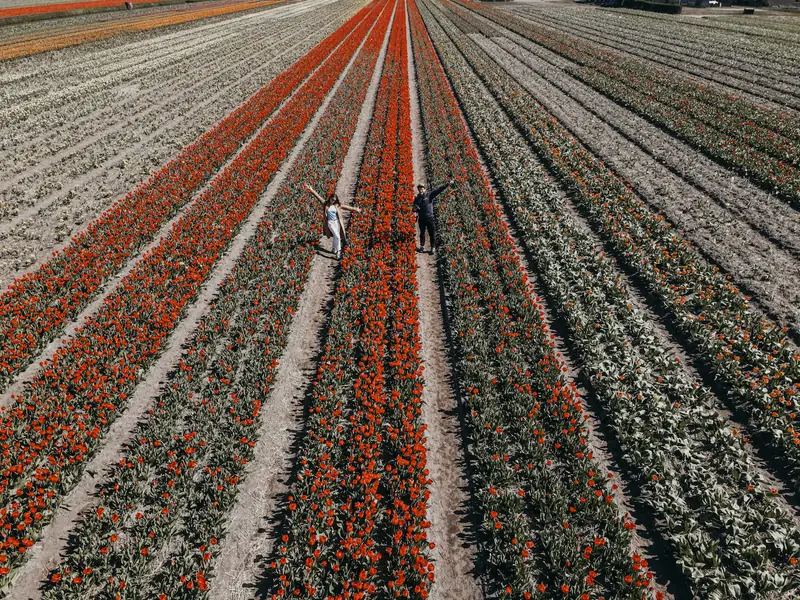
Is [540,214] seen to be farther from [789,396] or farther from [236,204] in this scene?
[236,204]

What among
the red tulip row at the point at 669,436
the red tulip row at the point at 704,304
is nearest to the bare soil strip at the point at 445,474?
the red tulip row at the point at 669,436

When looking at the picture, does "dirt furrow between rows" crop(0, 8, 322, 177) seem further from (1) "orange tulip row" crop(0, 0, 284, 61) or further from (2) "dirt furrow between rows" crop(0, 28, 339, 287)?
(1) "orange tulip row" crop(0, 0, 284, 61)

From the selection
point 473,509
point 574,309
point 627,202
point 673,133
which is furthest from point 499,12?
point 473,509

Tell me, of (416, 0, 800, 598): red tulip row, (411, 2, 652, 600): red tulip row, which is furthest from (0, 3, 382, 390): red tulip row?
(416, 0, 800, 598): red tulip row

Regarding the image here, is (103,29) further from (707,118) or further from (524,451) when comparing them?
(524,451)

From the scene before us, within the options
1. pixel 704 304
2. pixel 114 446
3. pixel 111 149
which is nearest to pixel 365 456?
pixel 114 446
